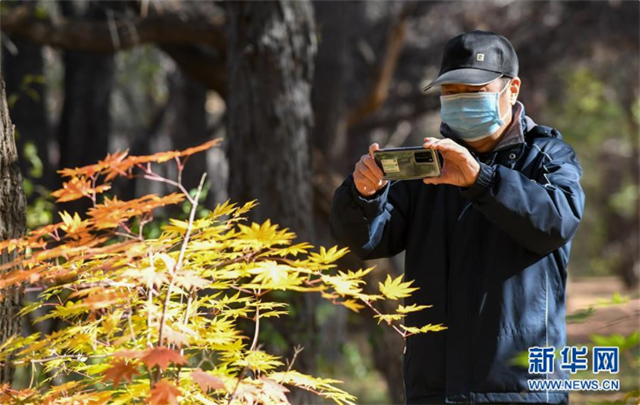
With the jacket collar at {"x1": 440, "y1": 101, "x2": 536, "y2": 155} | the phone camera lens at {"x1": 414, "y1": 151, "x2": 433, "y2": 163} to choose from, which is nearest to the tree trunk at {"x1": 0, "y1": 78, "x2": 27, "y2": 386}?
the phone camera lens at {"x1": 414, "y1": 151, "x2": 433, "y2": 163}

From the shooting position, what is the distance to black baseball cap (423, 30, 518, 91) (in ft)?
9.68

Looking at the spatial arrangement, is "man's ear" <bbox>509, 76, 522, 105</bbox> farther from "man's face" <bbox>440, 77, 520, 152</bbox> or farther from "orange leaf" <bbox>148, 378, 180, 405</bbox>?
"orange leaf" <bbox>148, 378, 180, 405</bbox>

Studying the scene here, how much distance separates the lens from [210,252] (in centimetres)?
252

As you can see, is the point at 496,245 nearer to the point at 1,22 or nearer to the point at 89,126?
the point at 1,22

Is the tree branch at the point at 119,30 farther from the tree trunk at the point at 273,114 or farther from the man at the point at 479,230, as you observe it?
the man at the point at 479,230

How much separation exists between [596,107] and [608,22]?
12.2 metres

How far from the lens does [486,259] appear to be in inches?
111

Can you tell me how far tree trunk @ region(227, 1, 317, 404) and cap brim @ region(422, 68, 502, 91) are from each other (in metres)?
2.87

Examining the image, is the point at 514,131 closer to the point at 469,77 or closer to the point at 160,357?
the point at 469,77

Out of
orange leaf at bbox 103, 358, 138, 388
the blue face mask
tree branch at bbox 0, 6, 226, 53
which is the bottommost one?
orange leaf at bbox 103, 358, 138, 388

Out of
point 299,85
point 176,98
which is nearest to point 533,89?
point 176,98

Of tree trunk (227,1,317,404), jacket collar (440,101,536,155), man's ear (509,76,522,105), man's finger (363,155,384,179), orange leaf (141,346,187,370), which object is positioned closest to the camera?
orange leaf (141,346,187,370)

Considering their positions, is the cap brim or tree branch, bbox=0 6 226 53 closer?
the cap brim

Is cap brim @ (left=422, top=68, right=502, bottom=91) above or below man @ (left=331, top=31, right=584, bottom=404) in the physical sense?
above
